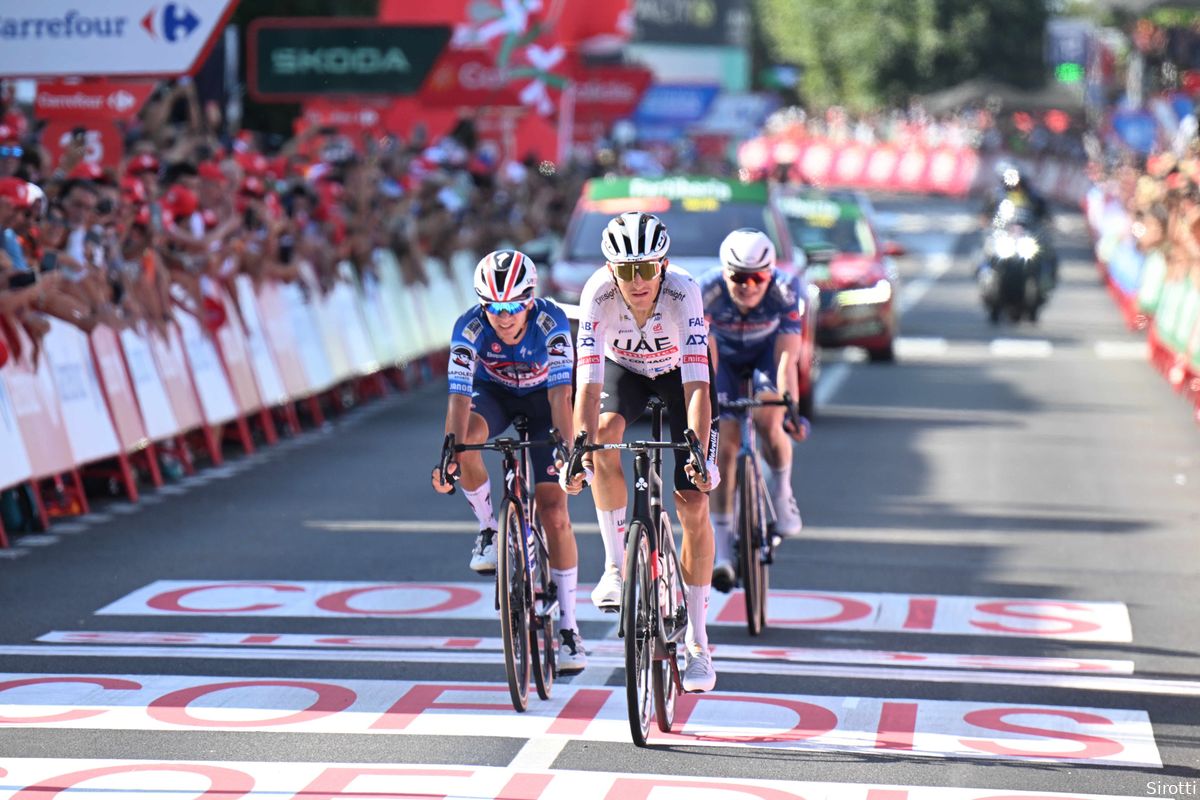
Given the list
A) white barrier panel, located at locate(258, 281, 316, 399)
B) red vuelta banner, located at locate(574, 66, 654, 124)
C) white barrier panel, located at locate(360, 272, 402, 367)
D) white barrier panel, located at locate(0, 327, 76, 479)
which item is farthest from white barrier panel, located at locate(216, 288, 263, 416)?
red vuelta banner, located at locate(574, 66, 654, 124)

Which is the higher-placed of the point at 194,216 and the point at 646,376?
the point at 194,216

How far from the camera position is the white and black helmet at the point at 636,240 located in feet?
27.7

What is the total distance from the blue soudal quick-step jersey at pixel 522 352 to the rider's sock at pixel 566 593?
2.53ft

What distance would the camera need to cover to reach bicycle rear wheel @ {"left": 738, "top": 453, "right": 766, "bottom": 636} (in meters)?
10.4

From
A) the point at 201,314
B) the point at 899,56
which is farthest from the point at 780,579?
the point at 899,56

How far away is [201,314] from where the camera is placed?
16.9 metres

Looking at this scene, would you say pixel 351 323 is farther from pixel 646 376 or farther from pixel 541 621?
pixel 541 621

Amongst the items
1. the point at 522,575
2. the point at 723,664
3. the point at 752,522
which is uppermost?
the point at 522,575

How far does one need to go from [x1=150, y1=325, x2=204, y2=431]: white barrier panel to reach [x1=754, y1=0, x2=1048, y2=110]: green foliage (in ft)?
265

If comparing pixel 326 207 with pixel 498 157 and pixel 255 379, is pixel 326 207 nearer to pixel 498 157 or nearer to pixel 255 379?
pixel 255 379

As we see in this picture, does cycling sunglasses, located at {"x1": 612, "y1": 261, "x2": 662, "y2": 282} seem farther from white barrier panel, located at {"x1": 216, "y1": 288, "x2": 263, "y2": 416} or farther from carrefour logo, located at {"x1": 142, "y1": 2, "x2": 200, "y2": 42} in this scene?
white barrier panel, located at {"x1": 216, "y1": 288, "x2": 263, "y2": 416}

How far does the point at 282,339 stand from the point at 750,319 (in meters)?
8.35

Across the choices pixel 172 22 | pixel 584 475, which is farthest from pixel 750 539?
pixel 172 22

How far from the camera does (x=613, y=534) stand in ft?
28.8
